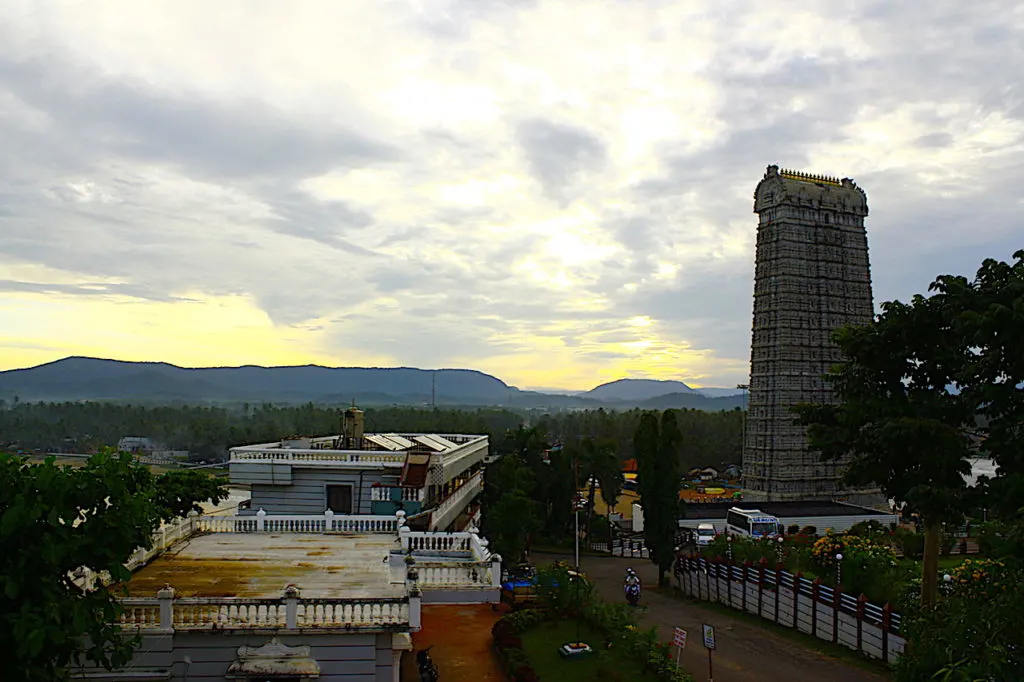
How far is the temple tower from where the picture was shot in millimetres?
61281

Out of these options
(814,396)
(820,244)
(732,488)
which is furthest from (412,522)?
(732,488)

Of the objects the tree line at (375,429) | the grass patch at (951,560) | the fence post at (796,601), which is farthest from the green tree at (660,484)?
the tree line at (375,429)

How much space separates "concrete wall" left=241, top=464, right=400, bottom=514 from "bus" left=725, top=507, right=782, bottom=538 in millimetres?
26147

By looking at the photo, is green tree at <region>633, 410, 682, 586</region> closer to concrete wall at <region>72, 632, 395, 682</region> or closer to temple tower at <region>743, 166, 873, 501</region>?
temple tower at <region>743, 166, 873, 501</region>

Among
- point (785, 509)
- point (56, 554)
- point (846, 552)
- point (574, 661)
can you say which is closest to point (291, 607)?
point (56, 554)

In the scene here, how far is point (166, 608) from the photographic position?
47.4ft

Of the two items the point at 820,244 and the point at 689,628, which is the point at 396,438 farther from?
the point at 820,244

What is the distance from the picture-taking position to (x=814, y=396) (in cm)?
6147

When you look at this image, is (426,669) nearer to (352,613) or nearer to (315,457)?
(352,613)

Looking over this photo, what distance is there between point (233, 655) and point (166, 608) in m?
1.51

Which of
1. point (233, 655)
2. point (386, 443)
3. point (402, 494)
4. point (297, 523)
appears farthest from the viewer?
point (386, 443)

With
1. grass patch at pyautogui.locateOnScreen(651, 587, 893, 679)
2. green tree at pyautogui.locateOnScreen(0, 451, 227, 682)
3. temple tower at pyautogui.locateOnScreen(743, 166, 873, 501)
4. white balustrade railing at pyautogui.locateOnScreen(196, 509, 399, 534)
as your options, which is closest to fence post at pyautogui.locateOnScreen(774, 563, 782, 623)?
grass patch at pyautogui.locateOnScreen(651, 587, 893, 679)

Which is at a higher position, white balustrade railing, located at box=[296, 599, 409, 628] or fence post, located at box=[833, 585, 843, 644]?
white balustrade railing, located at box=[296, 599, 409, 628]

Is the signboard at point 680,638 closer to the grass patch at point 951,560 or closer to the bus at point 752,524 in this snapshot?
the grass patch at point 951,560
